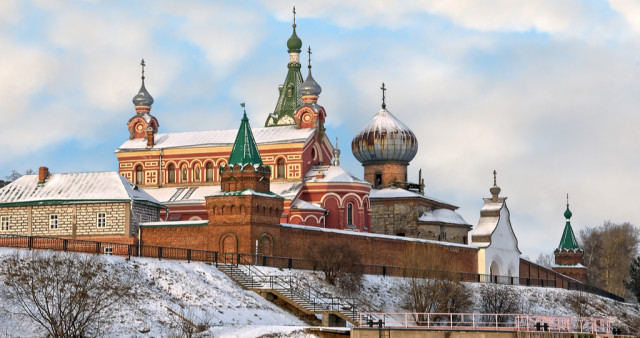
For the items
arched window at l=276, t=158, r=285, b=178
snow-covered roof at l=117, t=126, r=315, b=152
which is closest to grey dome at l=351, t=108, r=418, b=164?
snow-covered roof at l=117, t=126, r=315, b=152

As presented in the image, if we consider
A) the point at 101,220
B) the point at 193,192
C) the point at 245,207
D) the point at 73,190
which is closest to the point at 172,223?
the point at 101,220

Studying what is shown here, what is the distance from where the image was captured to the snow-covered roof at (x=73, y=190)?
5891 centimetres

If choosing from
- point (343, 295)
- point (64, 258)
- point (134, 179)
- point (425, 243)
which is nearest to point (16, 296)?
point (64, 258)

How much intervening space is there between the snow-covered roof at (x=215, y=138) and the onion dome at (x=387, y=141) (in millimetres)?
6804

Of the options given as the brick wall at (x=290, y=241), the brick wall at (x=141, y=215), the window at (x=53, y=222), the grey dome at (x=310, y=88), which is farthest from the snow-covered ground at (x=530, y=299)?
the grey dome at (x=310, y=88)

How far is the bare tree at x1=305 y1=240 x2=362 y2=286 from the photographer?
5394 centimetres

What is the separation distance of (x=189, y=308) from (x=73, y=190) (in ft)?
63.4

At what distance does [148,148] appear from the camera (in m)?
76.1

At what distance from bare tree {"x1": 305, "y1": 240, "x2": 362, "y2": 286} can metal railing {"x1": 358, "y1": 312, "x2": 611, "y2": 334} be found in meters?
3.24

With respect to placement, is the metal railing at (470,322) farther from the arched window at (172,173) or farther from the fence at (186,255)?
the arched window at (172,173)

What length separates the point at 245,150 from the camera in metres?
55.4

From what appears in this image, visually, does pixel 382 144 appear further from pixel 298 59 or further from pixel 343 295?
pixel 343 295

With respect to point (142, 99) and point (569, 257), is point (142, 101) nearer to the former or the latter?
point (142, 99)

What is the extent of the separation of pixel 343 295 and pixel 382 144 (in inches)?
1056
